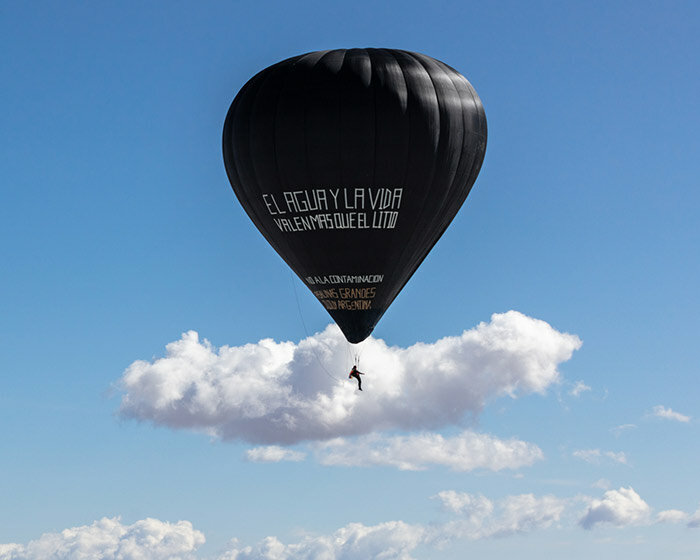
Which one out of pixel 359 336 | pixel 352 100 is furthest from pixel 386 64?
pixel 359 336

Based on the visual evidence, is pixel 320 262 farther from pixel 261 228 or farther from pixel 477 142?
pixel 477 142

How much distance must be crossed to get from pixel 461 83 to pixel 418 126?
355 centimetres

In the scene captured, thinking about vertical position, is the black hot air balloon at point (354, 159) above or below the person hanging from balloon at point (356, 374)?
above

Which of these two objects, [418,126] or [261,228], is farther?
[261,228]

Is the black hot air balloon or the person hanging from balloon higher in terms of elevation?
the black hot air balloon

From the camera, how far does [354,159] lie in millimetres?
56500

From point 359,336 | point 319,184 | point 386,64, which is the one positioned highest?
point 386,64

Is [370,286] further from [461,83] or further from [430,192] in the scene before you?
[461,83]

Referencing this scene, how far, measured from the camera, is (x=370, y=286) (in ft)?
196

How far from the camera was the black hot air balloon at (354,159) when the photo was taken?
56.6m

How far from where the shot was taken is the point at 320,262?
59281mm

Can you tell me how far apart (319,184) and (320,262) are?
374cm

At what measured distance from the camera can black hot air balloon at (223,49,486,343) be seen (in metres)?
56.6

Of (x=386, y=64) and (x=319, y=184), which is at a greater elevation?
(x=386, y=64)
